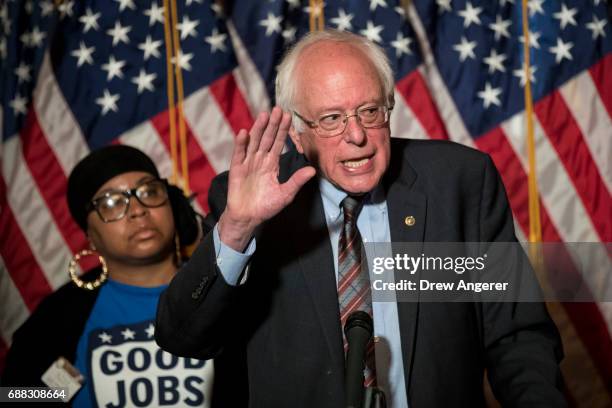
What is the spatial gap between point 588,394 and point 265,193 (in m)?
2.05

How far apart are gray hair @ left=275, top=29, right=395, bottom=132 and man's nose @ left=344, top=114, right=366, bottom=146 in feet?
0.38

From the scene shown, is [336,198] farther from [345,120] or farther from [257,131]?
[257,131]

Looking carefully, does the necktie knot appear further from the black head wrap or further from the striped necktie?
the black head wrap

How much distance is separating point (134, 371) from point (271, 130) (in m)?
1.26

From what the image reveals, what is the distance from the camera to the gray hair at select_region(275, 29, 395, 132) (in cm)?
160

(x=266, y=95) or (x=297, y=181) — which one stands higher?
(x=266, y=95)

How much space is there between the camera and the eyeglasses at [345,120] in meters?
1.53

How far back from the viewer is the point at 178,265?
2.53m

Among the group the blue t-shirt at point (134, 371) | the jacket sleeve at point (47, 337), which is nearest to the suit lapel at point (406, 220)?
the blue t-shirt at point (134, 371)

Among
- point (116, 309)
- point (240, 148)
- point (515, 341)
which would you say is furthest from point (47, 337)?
point (515, 341)

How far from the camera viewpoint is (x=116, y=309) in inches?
94.6

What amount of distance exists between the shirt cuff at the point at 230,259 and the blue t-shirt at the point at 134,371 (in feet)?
3.18

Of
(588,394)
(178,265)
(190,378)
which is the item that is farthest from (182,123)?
(588,394)

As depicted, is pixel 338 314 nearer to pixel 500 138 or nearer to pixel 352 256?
pixel 352 256
